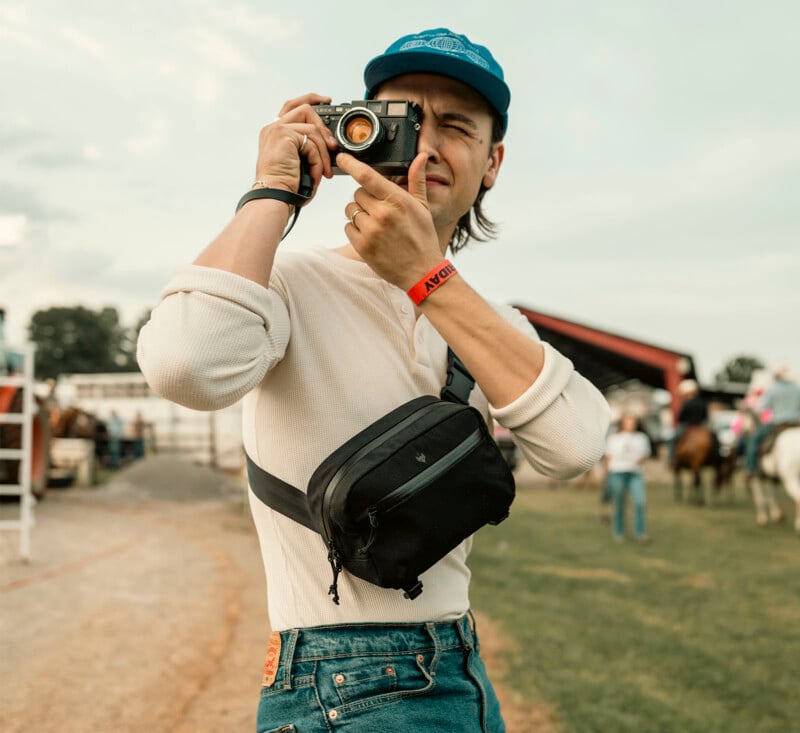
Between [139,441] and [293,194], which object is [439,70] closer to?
[293,194]

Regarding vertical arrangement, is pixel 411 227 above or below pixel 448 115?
below

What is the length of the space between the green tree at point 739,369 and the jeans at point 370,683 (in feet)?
423

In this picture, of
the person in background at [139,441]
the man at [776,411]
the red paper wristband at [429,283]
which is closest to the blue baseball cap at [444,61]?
the red paper wristband at [429,283]

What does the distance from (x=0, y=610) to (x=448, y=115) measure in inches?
216

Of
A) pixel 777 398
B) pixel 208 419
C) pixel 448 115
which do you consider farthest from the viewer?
pixel 208 419

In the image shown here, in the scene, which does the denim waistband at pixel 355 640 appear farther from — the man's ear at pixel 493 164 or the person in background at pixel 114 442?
the person in background at pixel 114 442

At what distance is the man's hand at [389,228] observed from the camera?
1.36 meters

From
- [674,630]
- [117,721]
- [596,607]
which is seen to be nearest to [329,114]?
[117,721]

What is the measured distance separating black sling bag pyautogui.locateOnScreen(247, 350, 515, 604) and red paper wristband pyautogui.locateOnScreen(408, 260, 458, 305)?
196 mm

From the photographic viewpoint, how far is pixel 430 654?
1.46 meters

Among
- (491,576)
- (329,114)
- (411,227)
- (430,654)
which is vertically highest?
(329,114)

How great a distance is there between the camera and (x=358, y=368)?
151 cm

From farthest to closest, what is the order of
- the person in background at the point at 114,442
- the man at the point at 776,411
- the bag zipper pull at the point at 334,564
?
the person in background at the point at 114,442 < the man at the point at 776,411 < the bag zipper pull at the point at 334,564

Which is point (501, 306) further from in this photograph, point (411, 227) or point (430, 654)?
point (430, 654)
